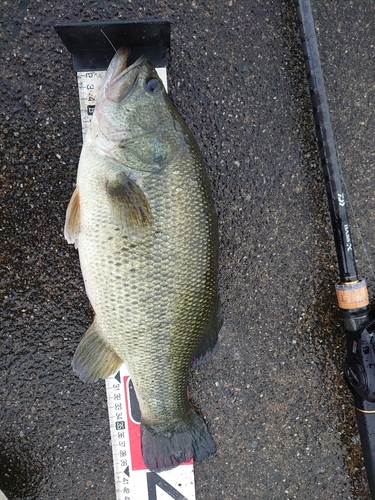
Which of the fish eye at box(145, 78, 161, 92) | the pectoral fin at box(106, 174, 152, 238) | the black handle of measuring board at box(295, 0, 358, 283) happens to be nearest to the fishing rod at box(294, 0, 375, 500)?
the black handle of measuring board at box(295, 0, 358, 283)

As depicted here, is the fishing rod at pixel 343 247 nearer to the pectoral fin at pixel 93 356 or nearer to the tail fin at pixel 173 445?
the tail fin at pixel 173 445

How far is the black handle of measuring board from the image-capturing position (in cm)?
169

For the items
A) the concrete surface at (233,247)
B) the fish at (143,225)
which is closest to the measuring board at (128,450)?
the concrete surface at (233,247)

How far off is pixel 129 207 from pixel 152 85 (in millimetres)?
457

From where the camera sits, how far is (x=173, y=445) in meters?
1.61

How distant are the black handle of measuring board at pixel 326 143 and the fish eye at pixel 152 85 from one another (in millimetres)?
714

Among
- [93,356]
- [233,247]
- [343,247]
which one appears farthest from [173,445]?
[343,247]

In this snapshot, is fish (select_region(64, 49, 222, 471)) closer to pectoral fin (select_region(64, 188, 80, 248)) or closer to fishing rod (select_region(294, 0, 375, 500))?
pectoral fin (select_region(64, 188, 80, 248))

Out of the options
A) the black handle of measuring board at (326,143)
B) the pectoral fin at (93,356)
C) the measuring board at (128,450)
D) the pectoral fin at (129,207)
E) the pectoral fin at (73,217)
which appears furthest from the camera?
the measuring board at (128,450)

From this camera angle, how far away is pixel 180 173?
140 centimetres

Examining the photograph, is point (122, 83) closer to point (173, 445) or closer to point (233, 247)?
point (233, 247)

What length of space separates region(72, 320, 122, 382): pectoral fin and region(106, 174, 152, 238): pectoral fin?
0.45 meters

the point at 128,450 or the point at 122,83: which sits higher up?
the point at 122,83

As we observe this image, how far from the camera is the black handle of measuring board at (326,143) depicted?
169 cm
